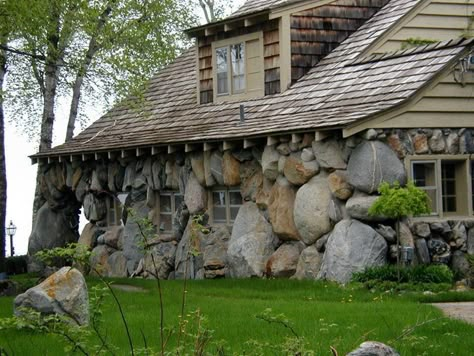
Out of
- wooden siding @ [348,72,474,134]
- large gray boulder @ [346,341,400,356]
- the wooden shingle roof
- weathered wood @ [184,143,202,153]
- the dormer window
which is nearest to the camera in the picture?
large gray boulder @ [346,341,400,356]

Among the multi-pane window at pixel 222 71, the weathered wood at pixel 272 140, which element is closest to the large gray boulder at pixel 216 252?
the weathered wood at pixel 272 140

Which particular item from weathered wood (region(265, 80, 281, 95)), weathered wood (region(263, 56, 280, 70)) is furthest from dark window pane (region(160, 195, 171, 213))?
weathered wood (region(263, 56, 280, 70))


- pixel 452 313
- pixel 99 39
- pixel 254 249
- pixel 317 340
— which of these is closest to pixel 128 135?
pixel 99 39

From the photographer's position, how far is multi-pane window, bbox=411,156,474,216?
21828 mm

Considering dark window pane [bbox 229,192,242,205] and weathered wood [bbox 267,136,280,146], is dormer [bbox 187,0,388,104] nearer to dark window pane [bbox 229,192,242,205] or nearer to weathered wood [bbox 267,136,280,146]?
dark window pane [bbox 229,192,242,205]

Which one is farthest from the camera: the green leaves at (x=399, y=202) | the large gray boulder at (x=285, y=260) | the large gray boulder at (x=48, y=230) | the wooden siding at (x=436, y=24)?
the large gray boulder at (x=48, y=230)

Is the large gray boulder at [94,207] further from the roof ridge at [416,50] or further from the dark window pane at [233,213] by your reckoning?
the roof ridge at [416,50]

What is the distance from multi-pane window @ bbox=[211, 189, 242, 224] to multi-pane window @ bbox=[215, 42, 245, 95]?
2.95 metres

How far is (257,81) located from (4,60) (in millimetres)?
6593

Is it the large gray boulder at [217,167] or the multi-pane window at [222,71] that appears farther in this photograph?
the multi-pane window at [222,71]

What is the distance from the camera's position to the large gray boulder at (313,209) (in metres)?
21.8

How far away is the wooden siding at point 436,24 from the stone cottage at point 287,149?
32 mm

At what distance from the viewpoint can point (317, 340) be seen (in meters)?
13.0

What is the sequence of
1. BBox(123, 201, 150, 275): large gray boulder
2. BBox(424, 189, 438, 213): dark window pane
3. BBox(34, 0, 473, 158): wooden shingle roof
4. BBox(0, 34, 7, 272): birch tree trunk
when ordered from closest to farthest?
BBox(34, 0, 473, 158): wooden shingle roof, BBox(424, 189, 438, 213): dark window pane, BBox(0, 34, 7, 272): birch tree trunk, BBox(123, 201, 150, 275): large gray boulder
